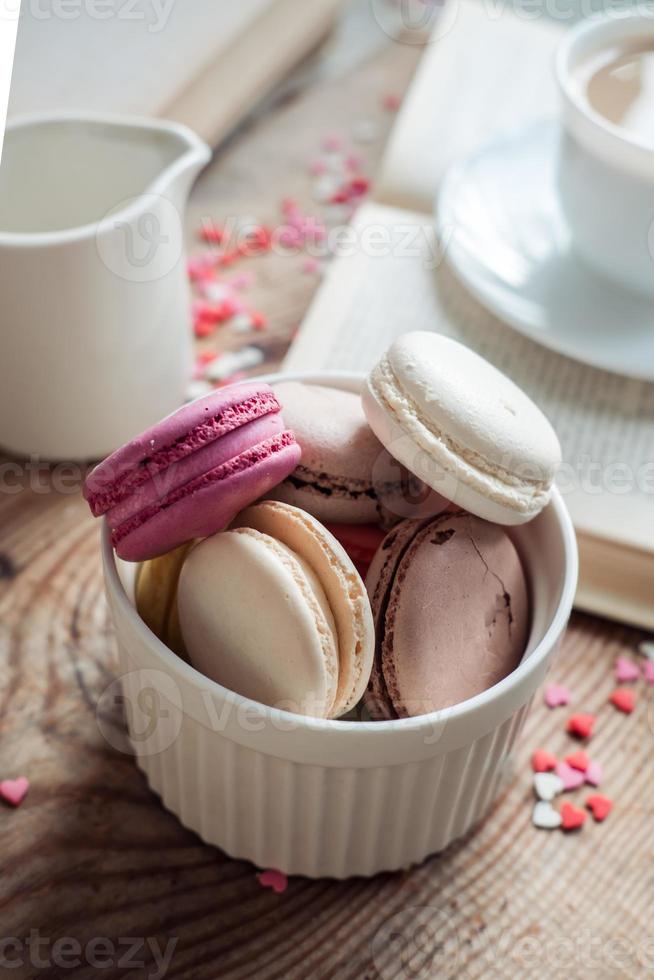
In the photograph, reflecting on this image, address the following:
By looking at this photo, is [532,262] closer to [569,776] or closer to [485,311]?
[485,311]

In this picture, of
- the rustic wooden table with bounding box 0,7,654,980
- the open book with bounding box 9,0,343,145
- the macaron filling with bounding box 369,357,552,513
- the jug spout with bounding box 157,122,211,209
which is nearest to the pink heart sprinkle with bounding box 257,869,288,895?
the rustic wooden table with bounding box 0,7,654,980

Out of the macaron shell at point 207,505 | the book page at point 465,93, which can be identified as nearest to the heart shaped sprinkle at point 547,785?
the macaron shell at point 207,505

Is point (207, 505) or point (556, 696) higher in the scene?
point (207, 505)

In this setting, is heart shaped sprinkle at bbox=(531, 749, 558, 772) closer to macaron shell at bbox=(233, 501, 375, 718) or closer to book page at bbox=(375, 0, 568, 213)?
macaron shell at bbox=(233, 501, 375, 718)

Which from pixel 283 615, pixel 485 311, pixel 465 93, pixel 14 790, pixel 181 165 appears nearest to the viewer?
pixel 283 615

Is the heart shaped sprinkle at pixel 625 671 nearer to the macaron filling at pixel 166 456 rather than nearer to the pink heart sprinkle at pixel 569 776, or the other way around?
the pink heart sprinkle at pixel 569 776

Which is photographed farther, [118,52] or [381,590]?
[118,52]

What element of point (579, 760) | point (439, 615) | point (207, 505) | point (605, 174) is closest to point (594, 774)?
point (579, 760)
